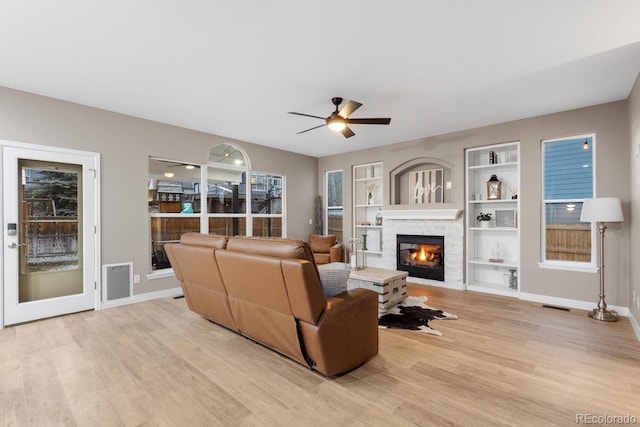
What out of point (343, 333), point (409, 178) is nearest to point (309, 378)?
point (343, 333)

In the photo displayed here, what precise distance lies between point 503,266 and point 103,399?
555 cm

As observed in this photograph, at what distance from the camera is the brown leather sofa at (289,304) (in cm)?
226

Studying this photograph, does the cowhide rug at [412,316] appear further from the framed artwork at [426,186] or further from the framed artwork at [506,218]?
the framed artwork at [426,186]

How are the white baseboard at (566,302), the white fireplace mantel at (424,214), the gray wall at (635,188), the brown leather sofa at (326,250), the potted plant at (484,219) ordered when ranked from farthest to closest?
1. the brown leather sofa at (326,250)
2. the white fireplace mantel at (424,214)
3. the potted plant at (484,219)
4. the white baseboard at (566,302)
5. the gray wall at (635,188)

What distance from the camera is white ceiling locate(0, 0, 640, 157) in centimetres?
229

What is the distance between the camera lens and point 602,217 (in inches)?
143

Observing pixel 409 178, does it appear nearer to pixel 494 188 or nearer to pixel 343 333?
pixel 494 188

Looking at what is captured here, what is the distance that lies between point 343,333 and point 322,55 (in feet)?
8.26

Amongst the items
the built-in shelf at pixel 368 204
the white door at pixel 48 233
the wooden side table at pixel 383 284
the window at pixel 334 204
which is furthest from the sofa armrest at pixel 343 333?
the window at pixel 334 204

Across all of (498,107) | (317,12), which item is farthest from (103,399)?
(498,107)

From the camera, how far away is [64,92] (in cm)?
375

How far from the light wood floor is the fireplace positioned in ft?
6.97

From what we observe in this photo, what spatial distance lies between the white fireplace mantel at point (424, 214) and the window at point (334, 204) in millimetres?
1409

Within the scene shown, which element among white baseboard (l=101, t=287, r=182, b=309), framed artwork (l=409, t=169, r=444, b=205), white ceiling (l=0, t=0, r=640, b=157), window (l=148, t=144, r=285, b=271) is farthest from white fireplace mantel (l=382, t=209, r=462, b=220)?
white baseboard (l=101, t=287, r=182, b=309)
